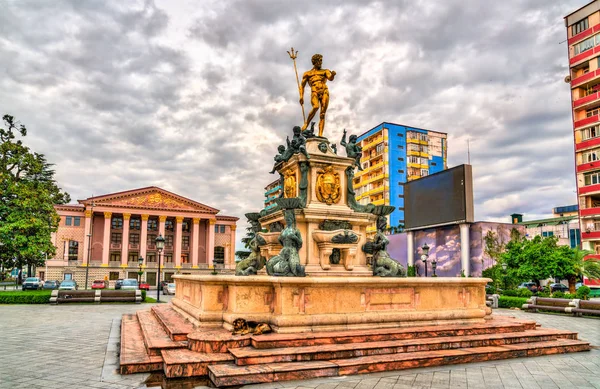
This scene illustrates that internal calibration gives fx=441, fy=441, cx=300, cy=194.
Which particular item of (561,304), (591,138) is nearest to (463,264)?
(591,138)

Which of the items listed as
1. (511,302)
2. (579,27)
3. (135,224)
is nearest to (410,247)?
(511,302)

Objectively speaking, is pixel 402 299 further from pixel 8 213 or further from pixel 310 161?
pixel 8 213

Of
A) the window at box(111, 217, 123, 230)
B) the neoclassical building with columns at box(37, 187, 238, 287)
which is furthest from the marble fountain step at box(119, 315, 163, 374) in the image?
the window at box(111, 217, 123, 230)

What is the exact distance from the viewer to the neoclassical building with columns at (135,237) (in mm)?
65938

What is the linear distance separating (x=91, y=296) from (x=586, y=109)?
148 feet

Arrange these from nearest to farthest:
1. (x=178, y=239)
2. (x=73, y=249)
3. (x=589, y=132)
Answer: (x=589, y=132) < (x=73, y=249) < (x=178, y=239)

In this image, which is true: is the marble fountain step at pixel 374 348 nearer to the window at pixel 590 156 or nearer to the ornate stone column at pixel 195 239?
the window at pixel 590 156

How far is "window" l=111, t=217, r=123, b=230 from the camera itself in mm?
70938

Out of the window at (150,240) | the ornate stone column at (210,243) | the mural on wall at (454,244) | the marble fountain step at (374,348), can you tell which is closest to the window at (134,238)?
the window at (150,240)

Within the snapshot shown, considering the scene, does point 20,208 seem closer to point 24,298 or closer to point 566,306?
point 24,298

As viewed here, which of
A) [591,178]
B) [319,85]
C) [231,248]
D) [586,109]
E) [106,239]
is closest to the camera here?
[319,85]

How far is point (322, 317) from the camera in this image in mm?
8469

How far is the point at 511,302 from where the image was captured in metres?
23.8

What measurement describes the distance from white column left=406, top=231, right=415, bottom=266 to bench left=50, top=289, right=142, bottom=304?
3350cm
